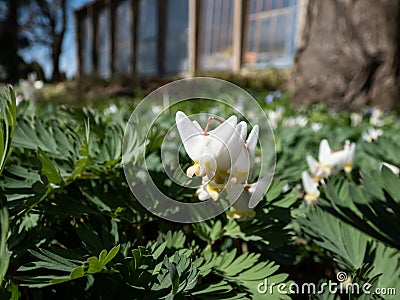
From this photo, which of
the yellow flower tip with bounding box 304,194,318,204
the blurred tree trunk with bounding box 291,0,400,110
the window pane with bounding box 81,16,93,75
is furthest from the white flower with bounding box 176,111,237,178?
the window pane with bounding box 81,16,93,75

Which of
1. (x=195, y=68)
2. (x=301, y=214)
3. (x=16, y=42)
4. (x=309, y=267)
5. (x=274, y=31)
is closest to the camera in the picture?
(x=301, y=214)

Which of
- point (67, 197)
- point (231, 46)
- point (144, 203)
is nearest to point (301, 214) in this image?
point (144, 203)

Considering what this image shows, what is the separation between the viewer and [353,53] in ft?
12.8

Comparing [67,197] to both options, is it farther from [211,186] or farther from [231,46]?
[231,46]

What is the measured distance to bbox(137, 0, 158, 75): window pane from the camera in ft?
56.1

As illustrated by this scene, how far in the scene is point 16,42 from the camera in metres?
25.1

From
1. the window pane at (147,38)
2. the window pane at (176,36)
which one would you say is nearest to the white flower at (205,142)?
the window pane at (176,36)

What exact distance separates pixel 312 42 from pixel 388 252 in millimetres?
3759

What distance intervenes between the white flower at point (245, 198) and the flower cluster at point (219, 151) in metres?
0.03

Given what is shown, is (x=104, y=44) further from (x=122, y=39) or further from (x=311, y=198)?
(x=311, y=198)

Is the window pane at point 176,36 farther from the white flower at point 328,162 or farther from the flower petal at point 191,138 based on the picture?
the flower petal at point 191,138

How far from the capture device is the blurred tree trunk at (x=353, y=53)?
3791 mm

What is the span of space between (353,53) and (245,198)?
3705mm

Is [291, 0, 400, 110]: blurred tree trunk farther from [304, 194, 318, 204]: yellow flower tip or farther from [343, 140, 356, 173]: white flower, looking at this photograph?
[304, 194, 318, 204]: yellow flower tip
